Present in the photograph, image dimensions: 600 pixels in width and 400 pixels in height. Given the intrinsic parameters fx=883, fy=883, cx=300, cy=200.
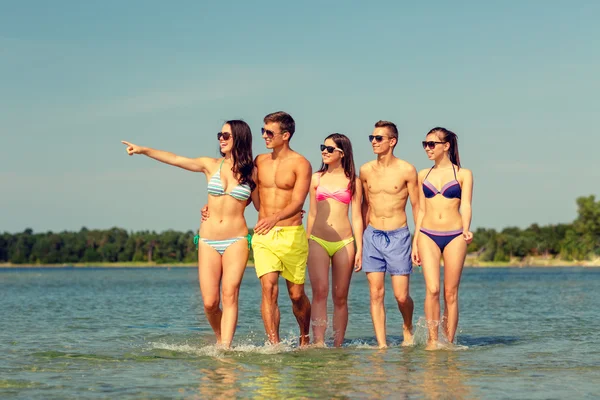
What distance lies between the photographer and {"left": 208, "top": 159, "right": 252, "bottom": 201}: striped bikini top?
1027 centimetres

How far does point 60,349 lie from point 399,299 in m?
4.96

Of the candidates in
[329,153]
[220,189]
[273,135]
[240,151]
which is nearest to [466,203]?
[329,153]

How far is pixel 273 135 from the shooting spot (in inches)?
413

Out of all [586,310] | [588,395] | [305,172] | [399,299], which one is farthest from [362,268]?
[586,310]

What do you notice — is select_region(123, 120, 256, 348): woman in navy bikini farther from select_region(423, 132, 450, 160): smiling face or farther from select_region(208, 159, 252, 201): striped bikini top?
select_region(423, 132, 450, 160): smiling face

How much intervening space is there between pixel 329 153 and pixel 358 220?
0.97 metres

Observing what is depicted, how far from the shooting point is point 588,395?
8.27 meters

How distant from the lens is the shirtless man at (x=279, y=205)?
34.2ft

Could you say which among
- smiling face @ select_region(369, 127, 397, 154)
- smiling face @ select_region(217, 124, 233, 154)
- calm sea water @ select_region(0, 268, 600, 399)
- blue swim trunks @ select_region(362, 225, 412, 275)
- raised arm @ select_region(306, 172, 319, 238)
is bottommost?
calm sea water @ select_region(0, 268, 600, 399)

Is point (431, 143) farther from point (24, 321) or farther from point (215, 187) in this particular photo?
point (24, 321)

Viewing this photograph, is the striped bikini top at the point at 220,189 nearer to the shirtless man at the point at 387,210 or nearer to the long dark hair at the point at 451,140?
the shirtless man at the point at 387,210

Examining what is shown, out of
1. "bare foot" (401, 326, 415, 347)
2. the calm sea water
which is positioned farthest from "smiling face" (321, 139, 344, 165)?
"bare foot" (401, 326, 415, 347)

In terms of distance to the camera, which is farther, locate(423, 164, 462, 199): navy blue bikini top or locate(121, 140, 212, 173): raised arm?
locate(423, 164, 462, 199): navy blue bikini top

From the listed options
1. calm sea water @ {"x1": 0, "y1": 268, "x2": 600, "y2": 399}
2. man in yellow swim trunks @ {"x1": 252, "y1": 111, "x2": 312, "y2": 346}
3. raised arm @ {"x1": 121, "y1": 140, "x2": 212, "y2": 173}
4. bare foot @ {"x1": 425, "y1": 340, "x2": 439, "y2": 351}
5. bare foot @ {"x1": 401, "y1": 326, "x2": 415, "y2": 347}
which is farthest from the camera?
bare foot @ {"x1": 401, "y1": 326, "x2": 415, "y2": 347}
